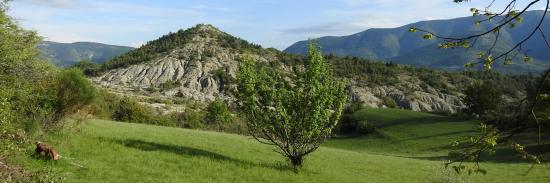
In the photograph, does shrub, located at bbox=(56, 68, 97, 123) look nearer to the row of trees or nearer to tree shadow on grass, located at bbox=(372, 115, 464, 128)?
the row of trees

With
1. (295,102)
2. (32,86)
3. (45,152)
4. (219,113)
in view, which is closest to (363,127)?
(219,113)

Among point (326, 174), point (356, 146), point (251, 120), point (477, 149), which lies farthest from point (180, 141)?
point (356, 146)

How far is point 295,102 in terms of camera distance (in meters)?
30.9

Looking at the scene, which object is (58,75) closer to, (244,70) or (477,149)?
(244,70)

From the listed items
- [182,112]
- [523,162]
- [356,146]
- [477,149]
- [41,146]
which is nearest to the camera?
[477,149]

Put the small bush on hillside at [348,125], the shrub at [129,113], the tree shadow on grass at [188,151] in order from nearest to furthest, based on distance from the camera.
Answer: the tree shadow on grass at [188,151] < the shrub at [129,113] < the small bush on hillside at [348,125]

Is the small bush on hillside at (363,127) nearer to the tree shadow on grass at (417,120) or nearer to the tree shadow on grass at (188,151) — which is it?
the tree shadow on grass at (417,120)

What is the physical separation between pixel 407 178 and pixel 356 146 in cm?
5146

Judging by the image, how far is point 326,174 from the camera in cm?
3250

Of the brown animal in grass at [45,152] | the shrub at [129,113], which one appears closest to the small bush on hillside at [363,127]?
the shrub at [129,113]

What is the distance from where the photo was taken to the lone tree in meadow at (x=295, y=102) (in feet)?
100

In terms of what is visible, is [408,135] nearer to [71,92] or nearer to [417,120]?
[417,120]

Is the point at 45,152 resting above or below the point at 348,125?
above

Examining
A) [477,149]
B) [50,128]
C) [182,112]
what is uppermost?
[477,149]
